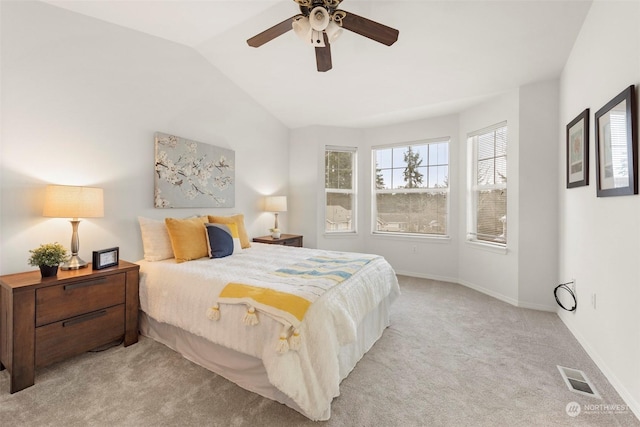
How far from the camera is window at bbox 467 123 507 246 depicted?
357cm

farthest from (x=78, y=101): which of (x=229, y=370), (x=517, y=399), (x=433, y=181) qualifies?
(x=433, y=181)

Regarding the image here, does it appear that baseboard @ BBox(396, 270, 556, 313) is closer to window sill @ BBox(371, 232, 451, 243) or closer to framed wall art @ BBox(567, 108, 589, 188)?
window sill @ BBox(371, 232, 451, 243)

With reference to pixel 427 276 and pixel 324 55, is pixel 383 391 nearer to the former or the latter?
pixel 324 55

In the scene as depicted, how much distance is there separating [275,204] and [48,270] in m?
2.65

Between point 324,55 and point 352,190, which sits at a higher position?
point 324,55

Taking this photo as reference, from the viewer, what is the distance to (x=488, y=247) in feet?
12.0

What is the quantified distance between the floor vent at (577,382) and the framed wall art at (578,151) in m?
1.51

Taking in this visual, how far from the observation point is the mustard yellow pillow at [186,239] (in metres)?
2.60

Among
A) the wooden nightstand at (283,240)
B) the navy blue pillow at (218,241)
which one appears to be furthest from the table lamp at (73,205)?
the wooden nightstand at (283,240)

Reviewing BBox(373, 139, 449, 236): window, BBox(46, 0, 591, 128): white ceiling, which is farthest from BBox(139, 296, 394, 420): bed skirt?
BBox(46, 0, 591, 128): white ceiling

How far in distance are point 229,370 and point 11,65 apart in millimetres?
2799

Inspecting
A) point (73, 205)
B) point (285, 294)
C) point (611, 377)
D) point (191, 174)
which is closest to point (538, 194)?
point (611, 377)

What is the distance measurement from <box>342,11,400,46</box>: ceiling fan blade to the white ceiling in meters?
0.77

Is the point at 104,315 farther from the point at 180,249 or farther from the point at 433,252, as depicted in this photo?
the point at 433,252
